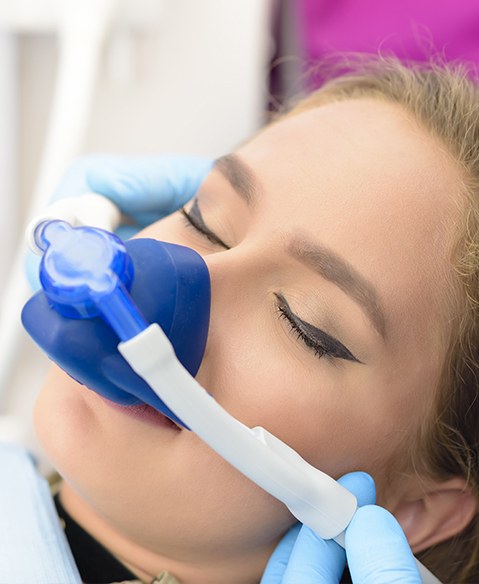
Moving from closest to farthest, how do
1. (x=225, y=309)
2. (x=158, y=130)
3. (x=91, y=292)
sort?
(x=91, y=292), (x=225, y=309), (x=158, y=130)

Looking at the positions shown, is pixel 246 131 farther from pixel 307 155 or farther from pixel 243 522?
pixel 243 522

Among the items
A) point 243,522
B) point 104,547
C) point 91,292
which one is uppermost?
point 91,292

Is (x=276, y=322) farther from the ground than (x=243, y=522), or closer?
farther from the ground

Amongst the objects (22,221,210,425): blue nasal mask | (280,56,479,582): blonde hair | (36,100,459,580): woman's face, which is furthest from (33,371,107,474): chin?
→ (280,56,479,582): blonde hair

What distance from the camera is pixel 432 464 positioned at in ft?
3.52

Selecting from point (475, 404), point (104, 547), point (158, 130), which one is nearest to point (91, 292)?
point (104, 547)

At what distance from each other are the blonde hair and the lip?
316 mm

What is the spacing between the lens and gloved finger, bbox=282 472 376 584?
95 centimetres

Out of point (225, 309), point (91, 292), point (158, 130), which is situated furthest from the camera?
point (158, 130)

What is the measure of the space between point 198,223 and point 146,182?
15.7 inches

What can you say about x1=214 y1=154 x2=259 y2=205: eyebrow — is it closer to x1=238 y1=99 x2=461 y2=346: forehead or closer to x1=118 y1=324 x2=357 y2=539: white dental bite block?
x1=238 y1=99 x2=461 y2=346: forehead

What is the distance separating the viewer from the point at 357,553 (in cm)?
91

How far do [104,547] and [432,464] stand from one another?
0.42 metres

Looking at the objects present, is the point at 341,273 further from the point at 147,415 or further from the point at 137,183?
the point at 137,183
